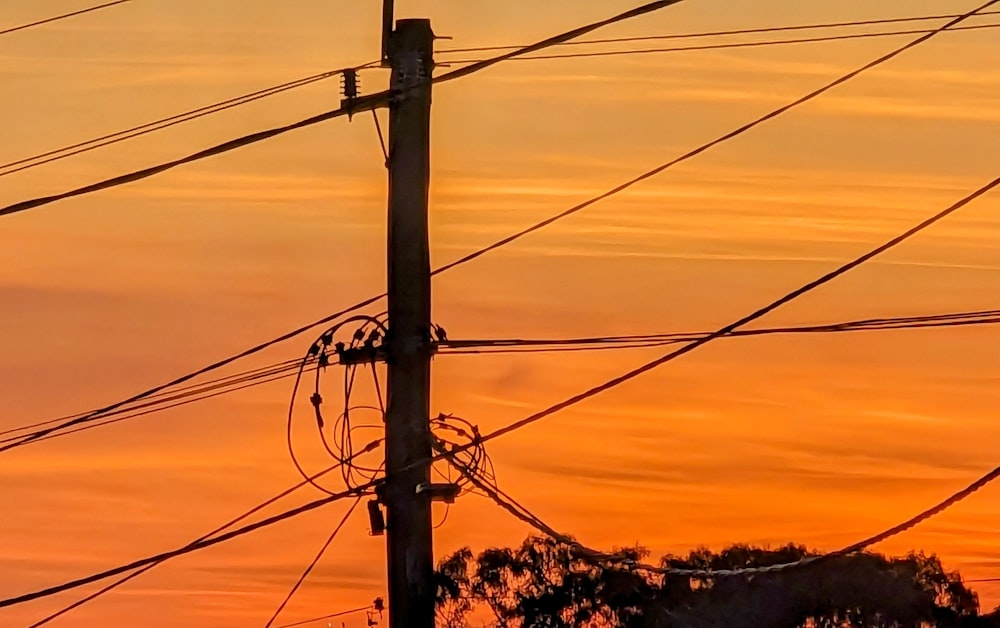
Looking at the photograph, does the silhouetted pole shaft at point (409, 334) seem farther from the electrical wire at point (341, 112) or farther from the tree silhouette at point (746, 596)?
the tree silhouette at point (746, 596)

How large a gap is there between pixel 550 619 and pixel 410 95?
39.8m

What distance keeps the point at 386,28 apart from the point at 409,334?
265 centimetres

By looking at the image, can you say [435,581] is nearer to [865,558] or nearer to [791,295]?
[791,295]

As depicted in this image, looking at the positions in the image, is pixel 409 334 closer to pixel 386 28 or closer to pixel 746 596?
pixel 386 28

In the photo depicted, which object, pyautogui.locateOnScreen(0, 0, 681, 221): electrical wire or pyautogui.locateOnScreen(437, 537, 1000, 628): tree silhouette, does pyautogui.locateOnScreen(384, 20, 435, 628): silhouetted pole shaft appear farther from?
pyautogui.locateOnScreen(437, 537, 1000, 628): tree silhouette

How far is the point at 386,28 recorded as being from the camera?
18.5 m

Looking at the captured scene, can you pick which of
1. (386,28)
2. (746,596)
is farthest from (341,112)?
(746,596)

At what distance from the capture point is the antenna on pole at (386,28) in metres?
18.4

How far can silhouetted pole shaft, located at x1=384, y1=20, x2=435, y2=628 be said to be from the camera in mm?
17719

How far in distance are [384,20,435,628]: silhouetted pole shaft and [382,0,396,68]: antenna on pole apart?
0.09 m

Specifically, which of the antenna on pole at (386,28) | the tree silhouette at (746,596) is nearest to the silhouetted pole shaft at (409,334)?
the antenna on pole at (386,28)

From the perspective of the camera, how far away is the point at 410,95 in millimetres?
18094

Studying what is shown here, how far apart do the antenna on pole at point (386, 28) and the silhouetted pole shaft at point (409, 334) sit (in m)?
0.09

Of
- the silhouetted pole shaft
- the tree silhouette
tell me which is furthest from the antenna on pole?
A: the tree silhouette
